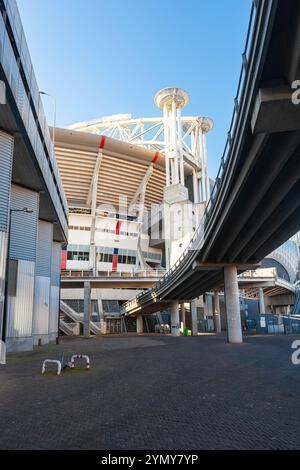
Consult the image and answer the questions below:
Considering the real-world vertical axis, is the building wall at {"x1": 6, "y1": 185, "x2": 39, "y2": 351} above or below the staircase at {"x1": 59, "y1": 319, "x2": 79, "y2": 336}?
above

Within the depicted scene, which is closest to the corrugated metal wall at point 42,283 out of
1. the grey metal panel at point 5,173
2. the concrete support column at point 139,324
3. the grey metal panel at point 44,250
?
A: the grey metal panel at point 44,250

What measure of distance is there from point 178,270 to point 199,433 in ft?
100

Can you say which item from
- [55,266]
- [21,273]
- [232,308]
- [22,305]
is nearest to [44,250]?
[55,266]

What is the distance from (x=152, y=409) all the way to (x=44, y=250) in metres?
26.8

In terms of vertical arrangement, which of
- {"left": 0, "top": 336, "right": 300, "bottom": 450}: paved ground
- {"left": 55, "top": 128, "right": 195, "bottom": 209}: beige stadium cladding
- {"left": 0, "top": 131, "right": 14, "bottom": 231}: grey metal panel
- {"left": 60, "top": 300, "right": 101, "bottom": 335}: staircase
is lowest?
{"left": 0, "top": 336, "right": 300, "bottom": 450}: paved ground

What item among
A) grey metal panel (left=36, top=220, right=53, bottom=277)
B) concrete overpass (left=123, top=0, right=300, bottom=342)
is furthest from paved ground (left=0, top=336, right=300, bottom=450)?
grey metal panel (left=36, top=220, right=53, bottom=277)

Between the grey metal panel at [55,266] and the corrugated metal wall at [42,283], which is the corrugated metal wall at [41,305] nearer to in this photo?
the corrugated metal wall at [42,283]

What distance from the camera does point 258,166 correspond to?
1441 cm

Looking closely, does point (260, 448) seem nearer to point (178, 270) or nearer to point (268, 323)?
point (178, 270)

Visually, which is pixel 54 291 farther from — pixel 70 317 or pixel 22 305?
pixel 70 317

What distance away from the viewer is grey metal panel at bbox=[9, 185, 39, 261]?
77.0 ft

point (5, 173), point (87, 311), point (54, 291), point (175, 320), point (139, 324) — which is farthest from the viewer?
point (139, 324)

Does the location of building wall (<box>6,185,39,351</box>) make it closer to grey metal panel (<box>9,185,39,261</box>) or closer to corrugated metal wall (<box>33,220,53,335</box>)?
grey metal panel (<box>9,185,39,261</box>)

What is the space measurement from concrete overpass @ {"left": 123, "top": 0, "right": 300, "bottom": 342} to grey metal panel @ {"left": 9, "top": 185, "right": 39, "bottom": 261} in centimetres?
1227
